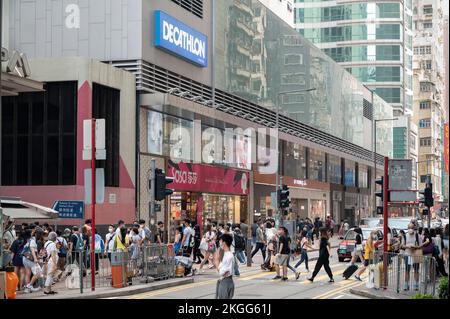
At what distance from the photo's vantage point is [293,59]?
60781 mm

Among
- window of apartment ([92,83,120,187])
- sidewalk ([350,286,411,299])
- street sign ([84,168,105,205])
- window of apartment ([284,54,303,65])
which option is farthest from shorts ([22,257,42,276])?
window of apartment ([284,54,303,65])

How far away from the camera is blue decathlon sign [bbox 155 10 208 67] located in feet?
120

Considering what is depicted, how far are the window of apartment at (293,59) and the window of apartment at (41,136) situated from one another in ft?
96.0

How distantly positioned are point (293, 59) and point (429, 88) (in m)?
79.8

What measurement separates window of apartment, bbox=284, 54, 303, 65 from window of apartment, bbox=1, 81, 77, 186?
29253mm

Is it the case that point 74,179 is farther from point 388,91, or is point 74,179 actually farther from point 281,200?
point 388,91

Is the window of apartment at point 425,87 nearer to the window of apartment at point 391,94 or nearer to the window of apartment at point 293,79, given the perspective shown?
the window of apartment at point 391,94

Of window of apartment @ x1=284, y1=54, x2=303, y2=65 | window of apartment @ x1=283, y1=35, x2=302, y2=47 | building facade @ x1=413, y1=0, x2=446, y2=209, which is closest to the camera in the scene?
window of apartment @ x1=283, y1=35, x2=302, y2=47

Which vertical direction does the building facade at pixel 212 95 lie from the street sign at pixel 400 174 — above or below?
above

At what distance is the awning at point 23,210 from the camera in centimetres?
2427

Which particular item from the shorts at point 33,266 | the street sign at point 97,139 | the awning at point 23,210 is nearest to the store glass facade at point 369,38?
the awning at point 23,210

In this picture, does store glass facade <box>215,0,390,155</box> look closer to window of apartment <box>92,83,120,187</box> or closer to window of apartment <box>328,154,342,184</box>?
window of apartment <box>328,154,342,184</box>
